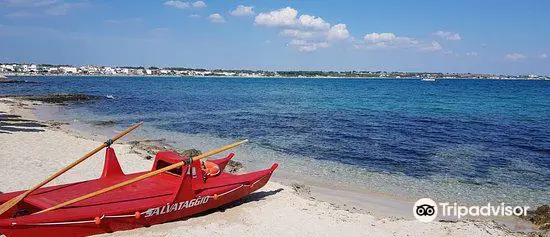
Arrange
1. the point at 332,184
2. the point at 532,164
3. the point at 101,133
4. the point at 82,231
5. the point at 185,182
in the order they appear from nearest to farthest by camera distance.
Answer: the point at 82,231, the point at 185,182, the point at 332,184, the point at 532,164, the point at 101,133

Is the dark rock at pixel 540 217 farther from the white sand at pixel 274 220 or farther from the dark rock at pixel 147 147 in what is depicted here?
the dark rock at pixel 147 147

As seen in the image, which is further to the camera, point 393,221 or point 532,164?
point 532,164

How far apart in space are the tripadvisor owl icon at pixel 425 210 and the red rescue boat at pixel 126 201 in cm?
499

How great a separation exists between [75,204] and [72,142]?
1318 centimetres

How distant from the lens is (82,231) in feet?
33.4

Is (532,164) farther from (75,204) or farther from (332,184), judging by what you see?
(75,204)

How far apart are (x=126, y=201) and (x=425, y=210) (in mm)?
9332

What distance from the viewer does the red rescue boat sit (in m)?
9.70

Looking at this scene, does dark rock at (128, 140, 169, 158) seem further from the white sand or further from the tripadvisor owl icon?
the tripadvisor owl icon

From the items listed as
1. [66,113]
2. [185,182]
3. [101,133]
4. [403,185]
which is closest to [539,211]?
[403,185]

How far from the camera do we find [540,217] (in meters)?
13.2

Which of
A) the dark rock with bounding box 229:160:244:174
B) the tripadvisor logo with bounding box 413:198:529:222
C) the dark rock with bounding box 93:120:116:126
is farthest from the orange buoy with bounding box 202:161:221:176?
the dark rock with bounding box 93:120:116:126

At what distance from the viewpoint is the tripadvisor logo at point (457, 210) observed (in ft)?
45.3

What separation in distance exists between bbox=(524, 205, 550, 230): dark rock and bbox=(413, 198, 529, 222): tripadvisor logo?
286 millimetres
